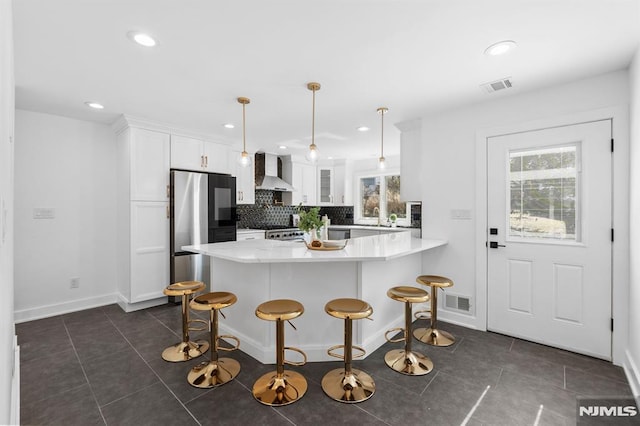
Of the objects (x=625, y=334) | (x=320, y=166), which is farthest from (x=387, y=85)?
(x=320, y=166)

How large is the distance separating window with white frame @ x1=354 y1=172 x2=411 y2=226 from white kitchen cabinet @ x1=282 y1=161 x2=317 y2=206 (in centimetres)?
111

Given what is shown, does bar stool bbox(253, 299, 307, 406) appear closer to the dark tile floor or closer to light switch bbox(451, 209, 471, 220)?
the dark tile floor

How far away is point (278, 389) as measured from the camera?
2.09 metres

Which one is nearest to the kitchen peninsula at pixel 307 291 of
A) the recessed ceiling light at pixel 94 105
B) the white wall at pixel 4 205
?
the white wall at pixel 4 205

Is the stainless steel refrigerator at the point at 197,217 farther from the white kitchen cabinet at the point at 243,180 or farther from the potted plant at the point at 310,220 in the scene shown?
the potted plant at the point at 310,220

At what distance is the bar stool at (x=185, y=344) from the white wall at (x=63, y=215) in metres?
2.14

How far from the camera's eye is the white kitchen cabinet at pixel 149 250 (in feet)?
12.5

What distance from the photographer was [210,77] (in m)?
2.69

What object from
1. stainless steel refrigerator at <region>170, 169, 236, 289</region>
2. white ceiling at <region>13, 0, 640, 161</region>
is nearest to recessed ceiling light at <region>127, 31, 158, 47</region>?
white ceiling at <region>13, 0, 640, 161</region>

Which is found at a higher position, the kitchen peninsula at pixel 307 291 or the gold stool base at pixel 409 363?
the kitchen peninsula at pixel 307 291

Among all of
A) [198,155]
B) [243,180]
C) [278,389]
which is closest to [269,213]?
[243,180]

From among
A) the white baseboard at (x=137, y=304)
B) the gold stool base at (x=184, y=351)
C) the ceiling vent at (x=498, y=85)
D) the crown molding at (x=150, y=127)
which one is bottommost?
the gold stool base at (x=184, y=351)

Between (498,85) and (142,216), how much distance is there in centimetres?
442

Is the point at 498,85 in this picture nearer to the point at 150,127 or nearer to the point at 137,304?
the point at 150,127
